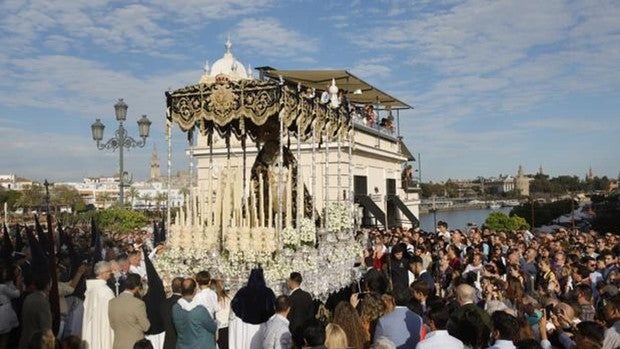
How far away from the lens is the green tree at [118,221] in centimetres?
2522

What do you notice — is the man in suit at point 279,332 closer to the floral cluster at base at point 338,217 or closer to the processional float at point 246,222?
the processional float at point 246,222

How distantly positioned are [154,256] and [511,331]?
8.55m

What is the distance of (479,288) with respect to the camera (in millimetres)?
8062

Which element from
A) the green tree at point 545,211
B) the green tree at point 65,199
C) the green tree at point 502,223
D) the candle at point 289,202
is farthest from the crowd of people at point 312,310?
the green tree at point 65,199

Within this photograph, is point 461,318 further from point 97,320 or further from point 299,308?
point 97,320

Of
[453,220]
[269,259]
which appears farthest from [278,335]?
[453,220]

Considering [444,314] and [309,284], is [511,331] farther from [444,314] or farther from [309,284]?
[309,284]

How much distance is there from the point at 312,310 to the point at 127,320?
2.33m

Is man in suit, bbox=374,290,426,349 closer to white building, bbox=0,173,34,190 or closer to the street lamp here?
the street lamp

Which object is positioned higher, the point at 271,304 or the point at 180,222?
the point at 180,222

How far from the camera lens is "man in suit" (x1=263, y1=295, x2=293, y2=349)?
20.5 feet

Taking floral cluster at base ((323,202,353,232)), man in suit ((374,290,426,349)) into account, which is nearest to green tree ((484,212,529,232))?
floral cluster at base ((323,202,353,232))

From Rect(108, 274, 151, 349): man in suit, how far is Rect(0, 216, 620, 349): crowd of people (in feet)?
0.04

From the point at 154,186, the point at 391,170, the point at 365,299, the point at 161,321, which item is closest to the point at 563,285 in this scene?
the point at 365,299
